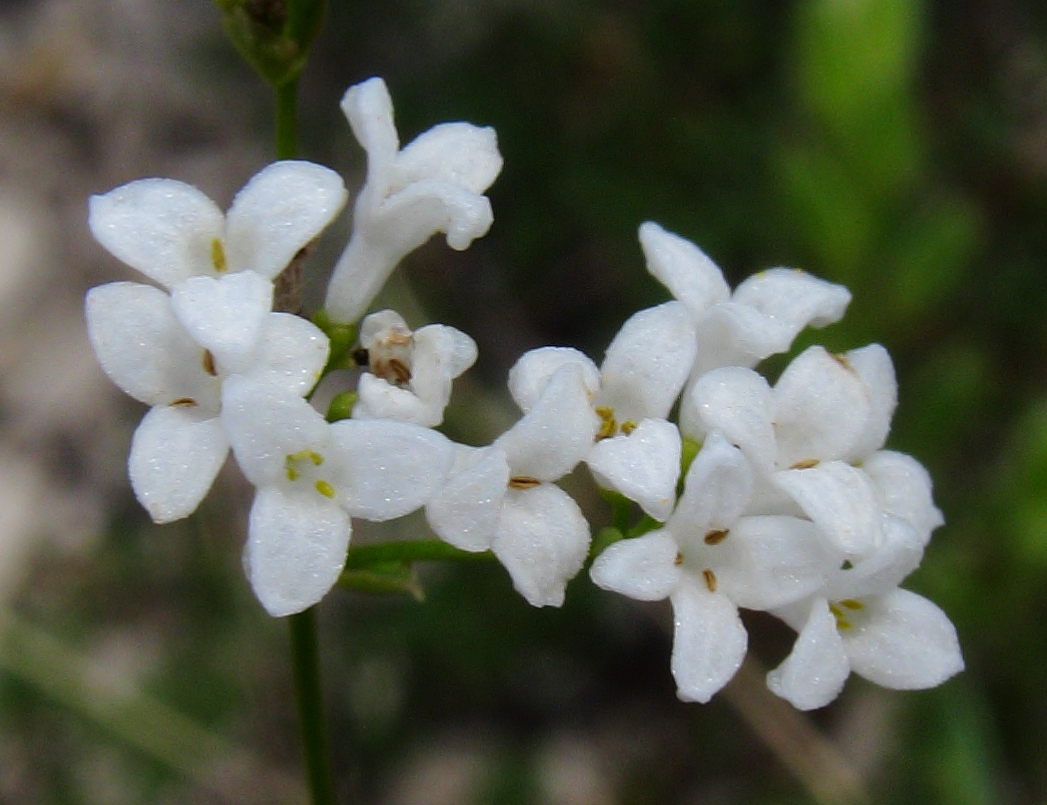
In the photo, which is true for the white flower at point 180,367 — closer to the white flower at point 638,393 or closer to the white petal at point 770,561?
the white flower at point 638,393

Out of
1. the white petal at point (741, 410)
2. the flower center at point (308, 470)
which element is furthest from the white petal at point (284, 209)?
the white petal at point (741, 410)

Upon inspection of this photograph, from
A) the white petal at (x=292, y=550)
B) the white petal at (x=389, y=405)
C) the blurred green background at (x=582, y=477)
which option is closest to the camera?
the white petal at (x=292, y=550)

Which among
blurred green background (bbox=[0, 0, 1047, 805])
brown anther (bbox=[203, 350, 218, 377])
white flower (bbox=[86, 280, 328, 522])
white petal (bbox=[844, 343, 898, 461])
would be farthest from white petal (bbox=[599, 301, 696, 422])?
blurred green background (bbox=[0, 0, 1047, 805])

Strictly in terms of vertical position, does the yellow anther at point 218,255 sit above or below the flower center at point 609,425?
above

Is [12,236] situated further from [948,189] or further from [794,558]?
[794,558]

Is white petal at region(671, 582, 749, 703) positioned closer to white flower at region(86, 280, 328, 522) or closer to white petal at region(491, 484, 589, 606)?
white petal at region(491, 484, 589, 606)

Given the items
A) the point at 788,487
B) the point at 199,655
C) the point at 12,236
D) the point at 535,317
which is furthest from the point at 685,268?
the point at 12,236

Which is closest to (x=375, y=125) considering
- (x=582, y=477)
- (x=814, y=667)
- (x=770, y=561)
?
(x=770, y=561)
